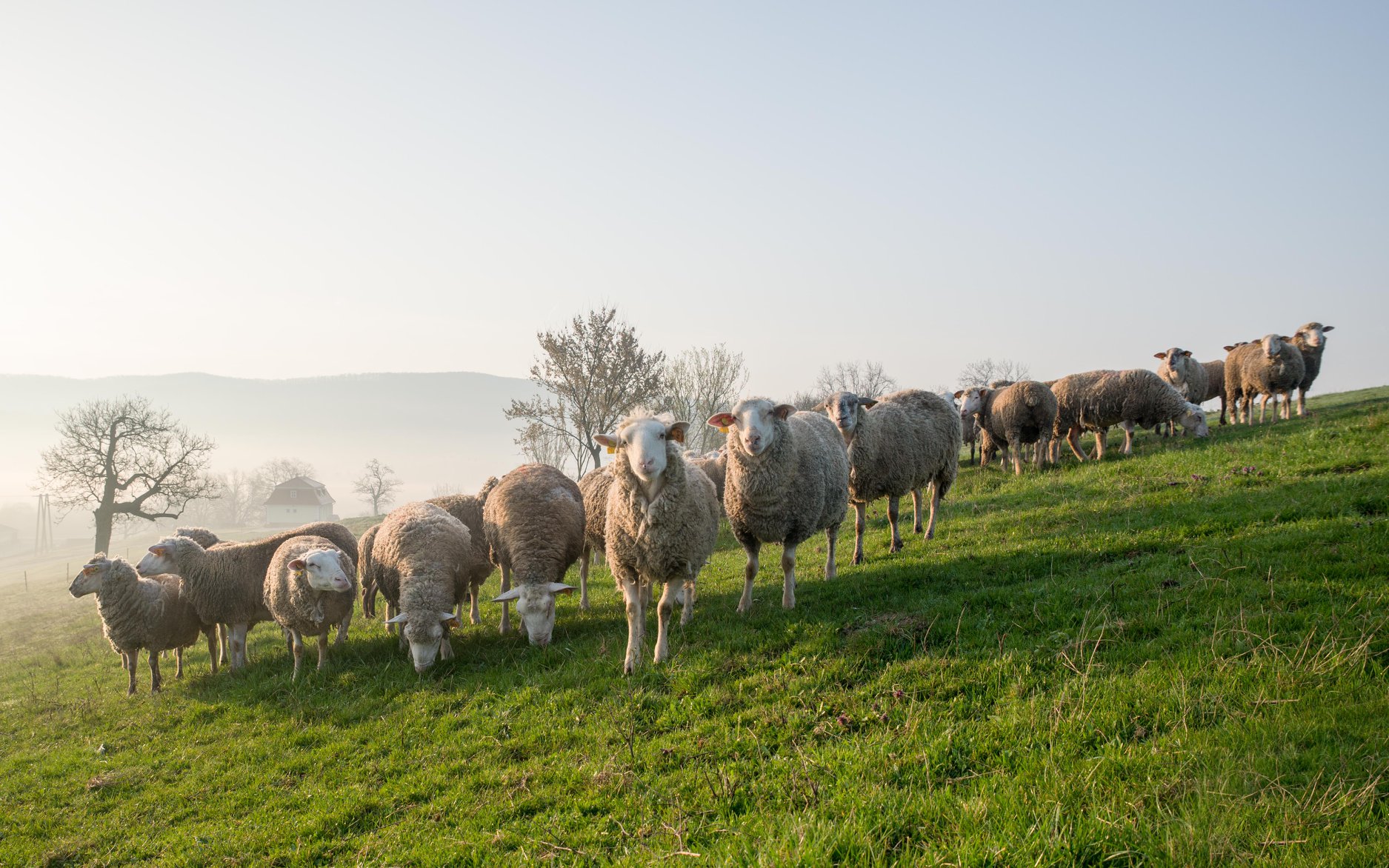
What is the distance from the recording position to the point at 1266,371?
59.8 ft

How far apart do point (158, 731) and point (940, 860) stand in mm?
9796

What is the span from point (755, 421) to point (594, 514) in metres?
3.57

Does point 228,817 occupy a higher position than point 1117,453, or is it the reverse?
point 1117,453

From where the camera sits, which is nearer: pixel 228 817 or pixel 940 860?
pixel 940 860

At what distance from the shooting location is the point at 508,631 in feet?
34.5

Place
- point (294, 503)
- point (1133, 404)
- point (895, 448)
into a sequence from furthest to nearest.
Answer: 1. point (294, 503)
2. point (1133, 404)
3. point (895, 448)

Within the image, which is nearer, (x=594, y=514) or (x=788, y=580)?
(x=788, y=580)

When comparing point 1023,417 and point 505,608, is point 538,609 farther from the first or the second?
point 1023,417

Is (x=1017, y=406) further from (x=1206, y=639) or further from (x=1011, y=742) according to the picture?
(x=1011, y=742)

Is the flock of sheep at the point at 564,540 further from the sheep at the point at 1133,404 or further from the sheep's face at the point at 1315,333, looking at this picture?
the sheep's face at the point at 1315,333

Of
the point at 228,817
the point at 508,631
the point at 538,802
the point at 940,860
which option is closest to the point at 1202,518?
the point at 940,860

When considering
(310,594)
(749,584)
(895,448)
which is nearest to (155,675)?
(310,594)

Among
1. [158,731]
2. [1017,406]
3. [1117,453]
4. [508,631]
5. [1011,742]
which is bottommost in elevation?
[158,731]

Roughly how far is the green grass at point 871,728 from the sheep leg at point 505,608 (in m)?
0.28
